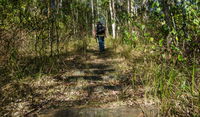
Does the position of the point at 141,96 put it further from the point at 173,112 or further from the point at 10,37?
Result: the point at 10,37

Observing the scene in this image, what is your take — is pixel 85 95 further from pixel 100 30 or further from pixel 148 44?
pixel 100 30

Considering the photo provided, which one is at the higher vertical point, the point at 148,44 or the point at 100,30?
the point at 100,30

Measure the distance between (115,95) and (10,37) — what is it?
3.12 m

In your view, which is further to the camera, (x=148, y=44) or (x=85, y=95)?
(x=148, y=44)

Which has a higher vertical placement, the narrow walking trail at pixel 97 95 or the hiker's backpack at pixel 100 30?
the hiker's backpack at pixel 100 30

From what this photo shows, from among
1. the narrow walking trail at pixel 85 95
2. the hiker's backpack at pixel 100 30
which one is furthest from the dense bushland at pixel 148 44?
the hiker's backpack at pixel 100 30

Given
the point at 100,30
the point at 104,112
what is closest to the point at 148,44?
the point at 104,112

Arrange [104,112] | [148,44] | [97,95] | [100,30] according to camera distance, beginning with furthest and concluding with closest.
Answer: [100,30] < [148,44] < [97,95] < [104,112]

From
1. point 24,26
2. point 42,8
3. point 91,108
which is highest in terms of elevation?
point 42,8

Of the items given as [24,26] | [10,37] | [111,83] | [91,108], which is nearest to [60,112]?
[91,108]

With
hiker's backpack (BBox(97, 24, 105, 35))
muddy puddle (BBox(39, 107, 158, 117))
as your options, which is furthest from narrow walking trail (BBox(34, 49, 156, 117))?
hiker's backpack (BBox(97, 24, 105, 35))

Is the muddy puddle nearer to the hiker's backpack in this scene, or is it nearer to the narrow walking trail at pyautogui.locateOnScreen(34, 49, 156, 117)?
the narrow walking trail at pyautogui.locateOnScreen(34, 49, 156, 117)

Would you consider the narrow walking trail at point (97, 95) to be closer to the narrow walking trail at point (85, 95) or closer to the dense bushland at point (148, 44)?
the narrow walking trail at point (85, 95)

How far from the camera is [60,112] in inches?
141
